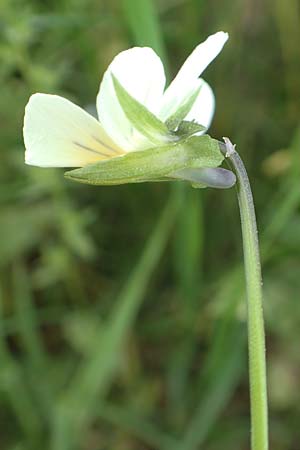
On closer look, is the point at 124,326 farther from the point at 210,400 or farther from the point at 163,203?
the point at 163,203

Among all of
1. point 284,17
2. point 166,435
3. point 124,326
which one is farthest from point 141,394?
point 284,17

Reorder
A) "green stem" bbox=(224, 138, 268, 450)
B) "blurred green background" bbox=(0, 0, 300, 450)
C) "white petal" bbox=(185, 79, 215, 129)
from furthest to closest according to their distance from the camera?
"blurred green background" bbox=(0, 0, 300, 450) < "white petal" bbox=(185, 79, 215, 129) < "green stem" bbox=(224, 138, 268, 450)

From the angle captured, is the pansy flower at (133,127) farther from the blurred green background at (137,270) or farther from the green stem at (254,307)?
the blurred green background at (137,270)

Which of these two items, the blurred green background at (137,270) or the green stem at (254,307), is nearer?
the green stem at (254,307)

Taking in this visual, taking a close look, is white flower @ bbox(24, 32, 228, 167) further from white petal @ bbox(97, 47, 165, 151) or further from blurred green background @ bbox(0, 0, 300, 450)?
blurred green background @ bbox(0, 0, 300, 450)

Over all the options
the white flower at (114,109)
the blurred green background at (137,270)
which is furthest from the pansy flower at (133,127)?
the blurred green background at (137,270)

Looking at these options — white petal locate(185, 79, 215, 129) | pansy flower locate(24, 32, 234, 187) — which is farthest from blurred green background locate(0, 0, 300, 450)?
pansy flower locate(24, 32, 234, 187)

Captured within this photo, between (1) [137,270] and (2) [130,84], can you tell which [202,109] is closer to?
(2) [130,84]

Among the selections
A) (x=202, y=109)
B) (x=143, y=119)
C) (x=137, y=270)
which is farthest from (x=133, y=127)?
(x=137, y=270)
